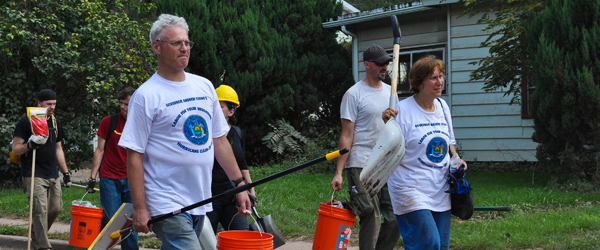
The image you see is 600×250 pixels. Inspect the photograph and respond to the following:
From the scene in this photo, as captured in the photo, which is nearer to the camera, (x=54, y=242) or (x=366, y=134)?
(x=366, y=134)

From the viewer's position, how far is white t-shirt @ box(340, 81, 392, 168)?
18.4 feet

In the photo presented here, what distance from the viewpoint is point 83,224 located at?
21.0 ft

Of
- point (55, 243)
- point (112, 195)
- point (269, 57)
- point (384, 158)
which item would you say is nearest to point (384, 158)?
point (384, 158)

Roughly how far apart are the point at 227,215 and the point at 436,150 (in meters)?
1.95

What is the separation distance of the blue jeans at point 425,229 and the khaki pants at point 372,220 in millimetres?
925

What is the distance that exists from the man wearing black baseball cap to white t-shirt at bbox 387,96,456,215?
462 centimetres

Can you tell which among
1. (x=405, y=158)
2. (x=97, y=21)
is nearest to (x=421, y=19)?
(x=97, y=21)

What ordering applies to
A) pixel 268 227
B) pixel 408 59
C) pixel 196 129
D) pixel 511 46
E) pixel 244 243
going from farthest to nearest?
pixel 408 59 < pixel 511 46 < pixel 268 227 < pixel 244 243 < pixel 196 129

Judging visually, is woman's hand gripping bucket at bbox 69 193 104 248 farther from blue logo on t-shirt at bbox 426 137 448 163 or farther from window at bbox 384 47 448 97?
window at bbox 384 47 448 97

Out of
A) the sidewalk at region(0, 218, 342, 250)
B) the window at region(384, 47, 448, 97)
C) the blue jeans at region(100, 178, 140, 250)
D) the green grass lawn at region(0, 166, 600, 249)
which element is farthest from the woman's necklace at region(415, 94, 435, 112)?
the window at region(384, 47, 448, 97)

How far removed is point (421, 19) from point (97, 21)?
24.4 ft

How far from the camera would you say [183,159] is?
356 centimetres

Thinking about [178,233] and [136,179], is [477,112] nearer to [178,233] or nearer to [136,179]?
[178,233]

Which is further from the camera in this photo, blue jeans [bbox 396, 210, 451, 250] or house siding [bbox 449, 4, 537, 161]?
house siding [bbox 449, 4, 537, 161]
